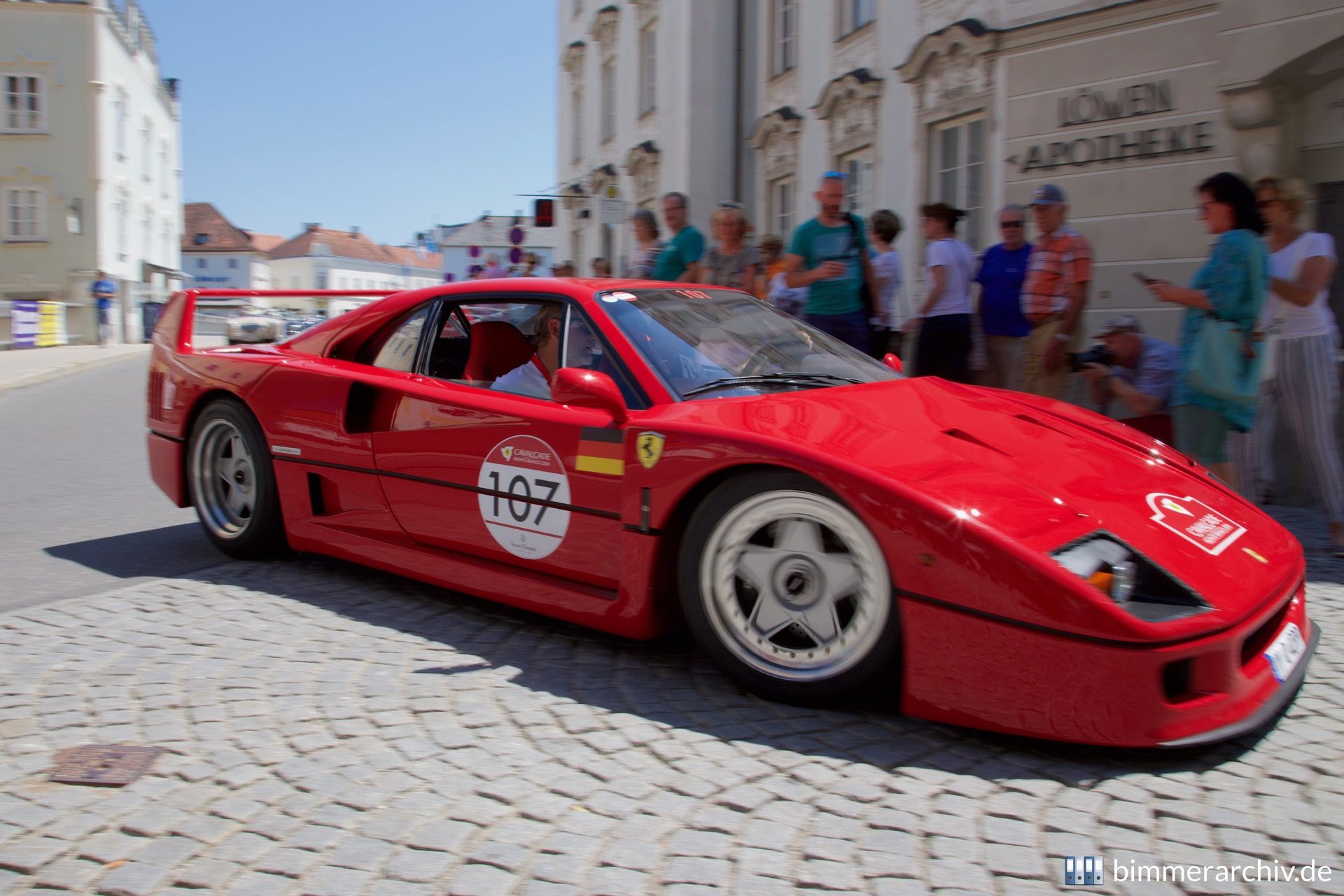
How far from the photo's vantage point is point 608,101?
2500 cm

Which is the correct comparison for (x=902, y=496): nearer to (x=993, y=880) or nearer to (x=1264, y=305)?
(x=993, y=880)

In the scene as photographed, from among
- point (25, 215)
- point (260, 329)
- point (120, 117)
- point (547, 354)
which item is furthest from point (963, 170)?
point (120, 117)

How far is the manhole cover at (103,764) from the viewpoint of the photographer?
8.44ft

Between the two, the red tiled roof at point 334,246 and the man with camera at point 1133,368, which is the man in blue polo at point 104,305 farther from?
the red tiled roof at point 334,246

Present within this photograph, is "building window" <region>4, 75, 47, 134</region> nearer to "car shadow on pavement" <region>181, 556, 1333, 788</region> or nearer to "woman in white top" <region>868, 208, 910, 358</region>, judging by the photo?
"woman in white top" <region>868, 208, 910, 358</region>

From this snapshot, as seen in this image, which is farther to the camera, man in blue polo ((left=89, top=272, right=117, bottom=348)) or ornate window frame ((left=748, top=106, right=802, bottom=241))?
man in blue polo ((left=89, top=272, right=117, bottom=348))

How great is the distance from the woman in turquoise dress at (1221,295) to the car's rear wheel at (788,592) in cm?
297

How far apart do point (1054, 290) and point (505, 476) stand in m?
3.82

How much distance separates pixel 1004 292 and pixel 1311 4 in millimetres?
3562

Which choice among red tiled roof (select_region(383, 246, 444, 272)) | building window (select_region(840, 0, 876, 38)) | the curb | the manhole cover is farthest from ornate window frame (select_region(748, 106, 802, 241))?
red tiled roof (select_region(383, 246, 444, 272))

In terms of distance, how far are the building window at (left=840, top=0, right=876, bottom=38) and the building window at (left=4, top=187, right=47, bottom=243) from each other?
92.1ft

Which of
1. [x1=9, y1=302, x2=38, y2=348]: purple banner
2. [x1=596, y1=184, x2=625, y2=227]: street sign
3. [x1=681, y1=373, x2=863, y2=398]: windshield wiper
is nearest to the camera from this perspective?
[x1=681, y1=373, x2=863, y2=398]: windshield wiper

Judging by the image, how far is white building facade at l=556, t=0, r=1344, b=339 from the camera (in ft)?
27.0

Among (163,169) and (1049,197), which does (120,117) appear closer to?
(163,169)
